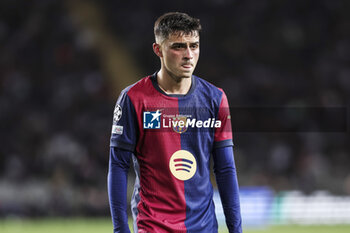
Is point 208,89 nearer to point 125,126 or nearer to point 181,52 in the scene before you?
point 181,52

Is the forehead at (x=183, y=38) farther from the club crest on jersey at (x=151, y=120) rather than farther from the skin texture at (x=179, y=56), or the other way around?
the club crest on jersey at (x=151, y=120)

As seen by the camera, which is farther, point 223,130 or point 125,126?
point 223,130

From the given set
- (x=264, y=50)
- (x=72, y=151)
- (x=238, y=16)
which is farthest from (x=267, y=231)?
(x=238, y=16)

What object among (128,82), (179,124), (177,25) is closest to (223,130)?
(179,124)

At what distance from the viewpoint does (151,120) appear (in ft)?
11.6

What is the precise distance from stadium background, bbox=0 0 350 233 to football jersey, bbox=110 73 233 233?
8547 mm

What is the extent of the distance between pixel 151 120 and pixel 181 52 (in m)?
0.39

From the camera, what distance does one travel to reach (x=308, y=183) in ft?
43.1

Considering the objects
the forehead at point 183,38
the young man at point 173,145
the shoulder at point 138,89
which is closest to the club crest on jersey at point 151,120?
the young man at point 173,145

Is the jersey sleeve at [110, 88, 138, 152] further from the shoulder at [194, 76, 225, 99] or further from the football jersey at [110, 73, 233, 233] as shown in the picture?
the shoulder at [194, 76, 225, 99]

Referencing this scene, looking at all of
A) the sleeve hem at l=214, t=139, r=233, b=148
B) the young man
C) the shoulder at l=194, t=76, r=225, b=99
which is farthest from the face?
the sleeve hem at l=214, t=139, r=233, b=148

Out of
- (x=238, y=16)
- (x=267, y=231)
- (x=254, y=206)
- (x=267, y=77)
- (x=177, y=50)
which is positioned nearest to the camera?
(x=177, y=50)

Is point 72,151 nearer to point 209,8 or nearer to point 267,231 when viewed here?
point 267,231

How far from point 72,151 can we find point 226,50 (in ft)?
16.7
